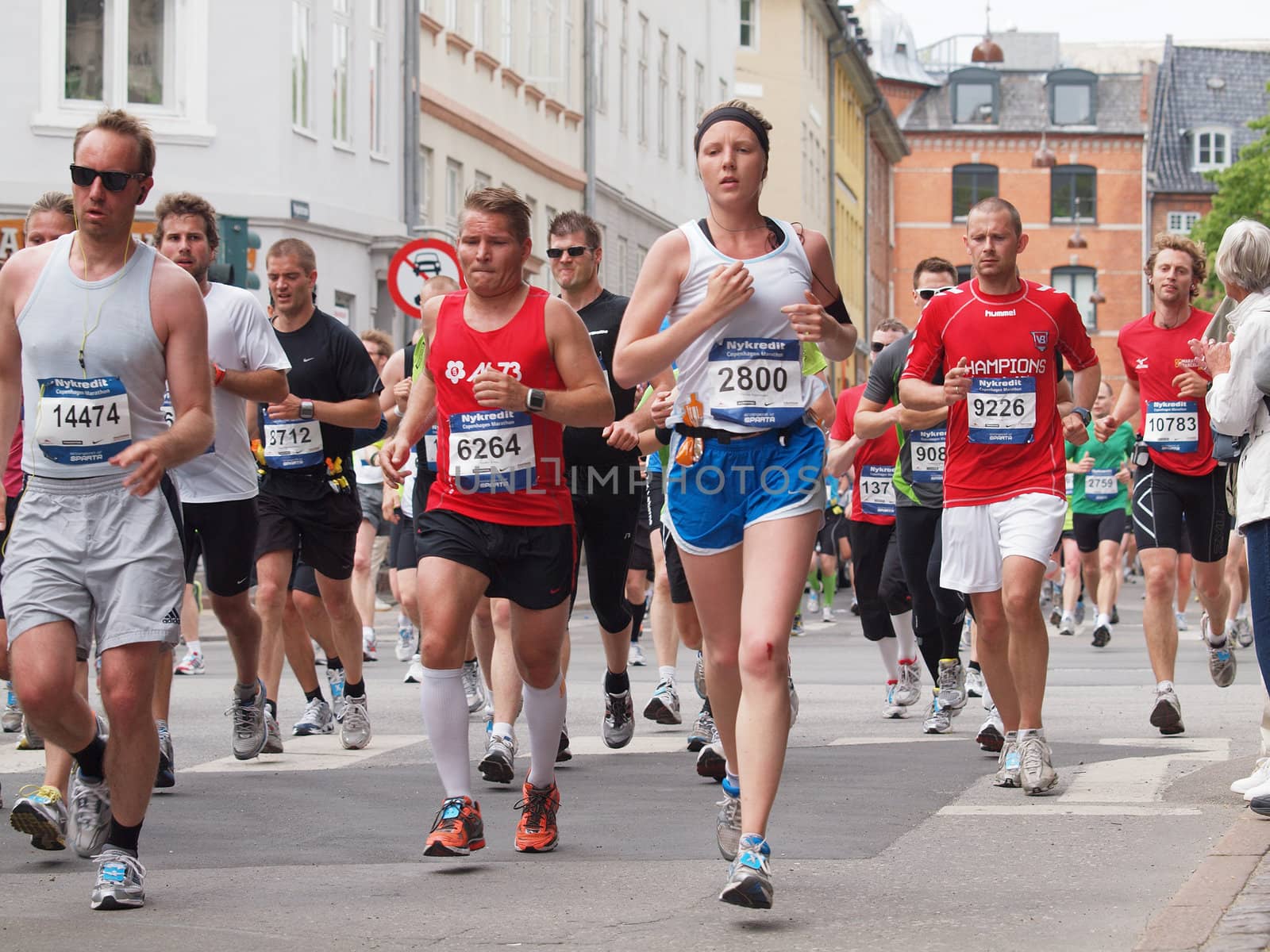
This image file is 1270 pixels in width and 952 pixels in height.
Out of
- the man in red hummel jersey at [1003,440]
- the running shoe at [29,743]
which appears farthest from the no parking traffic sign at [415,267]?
the man in red hummel jersey at [1003,440]

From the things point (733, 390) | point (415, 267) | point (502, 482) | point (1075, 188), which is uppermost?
point (1075, 188)

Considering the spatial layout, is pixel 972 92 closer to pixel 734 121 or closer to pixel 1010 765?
pixel 1010 765

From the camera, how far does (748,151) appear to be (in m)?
6.49

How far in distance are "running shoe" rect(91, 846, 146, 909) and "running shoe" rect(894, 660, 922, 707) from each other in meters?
6.21

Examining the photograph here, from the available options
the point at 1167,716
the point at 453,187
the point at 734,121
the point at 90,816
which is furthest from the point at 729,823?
the point at 453,187

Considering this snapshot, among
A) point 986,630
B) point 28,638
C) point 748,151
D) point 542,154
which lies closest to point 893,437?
point 986,630

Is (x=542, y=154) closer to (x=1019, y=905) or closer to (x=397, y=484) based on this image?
(x=397, y=484)

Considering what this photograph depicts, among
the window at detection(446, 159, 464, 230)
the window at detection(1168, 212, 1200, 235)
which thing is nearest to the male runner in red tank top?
the window at detection(446, 159, 464, 230)

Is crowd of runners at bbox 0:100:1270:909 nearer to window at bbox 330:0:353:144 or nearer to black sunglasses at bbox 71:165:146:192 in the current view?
black sunglasses at bbox 71:165:146:192

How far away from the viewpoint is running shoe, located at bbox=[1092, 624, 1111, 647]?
725 inches

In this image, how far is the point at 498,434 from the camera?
6.93m

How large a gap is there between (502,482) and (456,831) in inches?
43.3

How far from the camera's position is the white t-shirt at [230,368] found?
8.56 m

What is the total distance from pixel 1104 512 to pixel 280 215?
38.4 feet
